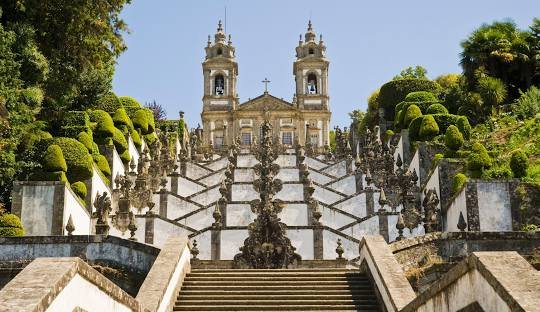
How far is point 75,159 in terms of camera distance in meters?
25.3

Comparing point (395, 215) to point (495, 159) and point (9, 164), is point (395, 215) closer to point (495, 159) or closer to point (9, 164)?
point (495, 159)

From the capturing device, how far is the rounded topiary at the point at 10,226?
20.0m

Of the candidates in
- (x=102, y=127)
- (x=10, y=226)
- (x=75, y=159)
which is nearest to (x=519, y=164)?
(x=75, y=159)

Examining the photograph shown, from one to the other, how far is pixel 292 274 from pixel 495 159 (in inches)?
507

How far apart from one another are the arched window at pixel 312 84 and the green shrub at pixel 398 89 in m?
22.5

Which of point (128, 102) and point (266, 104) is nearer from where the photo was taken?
point (128, 102)

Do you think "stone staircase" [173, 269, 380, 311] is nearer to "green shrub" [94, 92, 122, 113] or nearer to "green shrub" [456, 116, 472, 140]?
"green shrub" [456, 116, 472, 140]

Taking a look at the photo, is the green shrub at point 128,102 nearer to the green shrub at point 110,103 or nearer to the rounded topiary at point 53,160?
the green shrub at point 110,103

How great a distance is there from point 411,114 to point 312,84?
33.0 metres

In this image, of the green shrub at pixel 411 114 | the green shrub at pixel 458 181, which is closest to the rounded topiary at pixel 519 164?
the green shrub at pixel 458 181

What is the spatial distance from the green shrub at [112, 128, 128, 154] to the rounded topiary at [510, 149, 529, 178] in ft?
52.8

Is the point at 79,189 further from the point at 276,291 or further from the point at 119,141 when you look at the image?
the point at 276,291

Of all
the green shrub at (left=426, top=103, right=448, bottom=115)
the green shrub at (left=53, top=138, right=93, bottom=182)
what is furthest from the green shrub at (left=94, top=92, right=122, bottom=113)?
the green shrub at (left=426, top=103, right=448, bottom=115)

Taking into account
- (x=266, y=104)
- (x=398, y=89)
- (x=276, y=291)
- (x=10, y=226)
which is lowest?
(x=276, y=291)
